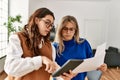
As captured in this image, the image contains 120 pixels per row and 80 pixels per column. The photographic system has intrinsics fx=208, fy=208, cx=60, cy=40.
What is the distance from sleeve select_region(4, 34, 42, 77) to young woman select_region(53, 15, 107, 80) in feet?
2.18

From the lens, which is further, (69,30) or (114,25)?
(114,25)

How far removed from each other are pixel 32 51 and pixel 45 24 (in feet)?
0.56

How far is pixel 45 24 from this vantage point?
117cm

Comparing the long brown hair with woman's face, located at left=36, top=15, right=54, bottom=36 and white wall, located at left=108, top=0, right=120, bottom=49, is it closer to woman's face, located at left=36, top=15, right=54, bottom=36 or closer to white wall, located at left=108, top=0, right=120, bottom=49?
woman's face, located at left=36, top=15, right=54, bottom=36

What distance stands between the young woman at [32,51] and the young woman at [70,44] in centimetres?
54

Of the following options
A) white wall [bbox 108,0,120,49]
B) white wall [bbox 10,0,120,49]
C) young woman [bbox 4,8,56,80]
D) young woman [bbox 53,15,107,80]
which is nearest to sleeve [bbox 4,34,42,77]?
young woman [bbox 4,8,56,80]

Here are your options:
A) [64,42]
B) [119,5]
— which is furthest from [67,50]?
[119,5]

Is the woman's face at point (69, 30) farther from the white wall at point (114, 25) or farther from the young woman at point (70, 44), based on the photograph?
the white wall at point (114, 25)

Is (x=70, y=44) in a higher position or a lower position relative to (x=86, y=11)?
lower

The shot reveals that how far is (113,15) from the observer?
9.93 meters

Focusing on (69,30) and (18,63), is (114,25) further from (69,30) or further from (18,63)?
(18,63)

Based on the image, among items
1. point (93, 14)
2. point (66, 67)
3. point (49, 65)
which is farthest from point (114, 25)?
point (49, 65)

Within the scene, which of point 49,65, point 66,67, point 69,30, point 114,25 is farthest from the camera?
point 114,25

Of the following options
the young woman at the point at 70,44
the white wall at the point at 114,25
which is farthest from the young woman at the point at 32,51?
the white wall at the point at 114,25
